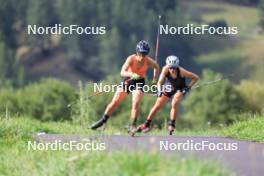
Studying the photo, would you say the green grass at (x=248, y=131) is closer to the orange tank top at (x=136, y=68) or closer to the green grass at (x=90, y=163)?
the orange tank top at (x=136, y=68)

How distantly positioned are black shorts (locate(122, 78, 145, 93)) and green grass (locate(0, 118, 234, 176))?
2794 millimetres

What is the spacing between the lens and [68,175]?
12.2m

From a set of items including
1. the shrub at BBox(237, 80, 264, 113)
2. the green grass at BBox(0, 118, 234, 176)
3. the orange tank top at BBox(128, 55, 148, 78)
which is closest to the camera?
the green grass at BBox(0, 118, 234, 176)

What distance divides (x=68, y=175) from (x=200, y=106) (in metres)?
113

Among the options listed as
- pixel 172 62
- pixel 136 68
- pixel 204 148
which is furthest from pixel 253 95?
pixel 204 148

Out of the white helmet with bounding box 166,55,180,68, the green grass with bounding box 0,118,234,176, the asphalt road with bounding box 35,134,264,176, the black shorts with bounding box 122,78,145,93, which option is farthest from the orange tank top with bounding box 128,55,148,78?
the green grass with bounding box 0,118,234,176

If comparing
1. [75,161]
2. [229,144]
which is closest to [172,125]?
[229,144]

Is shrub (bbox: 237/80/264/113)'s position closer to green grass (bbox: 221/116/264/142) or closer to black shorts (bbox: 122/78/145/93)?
green grass (bbox: 221/116/264/142)

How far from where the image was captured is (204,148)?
15.1 m

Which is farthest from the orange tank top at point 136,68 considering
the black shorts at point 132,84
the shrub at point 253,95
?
the shrub at point 253,95

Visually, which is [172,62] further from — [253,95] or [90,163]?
[253,95]

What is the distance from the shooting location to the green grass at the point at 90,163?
10.9 meters

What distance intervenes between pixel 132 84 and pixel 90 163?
256 inches

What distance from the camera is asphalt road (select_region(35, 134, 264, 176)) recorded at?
41.1 feet
